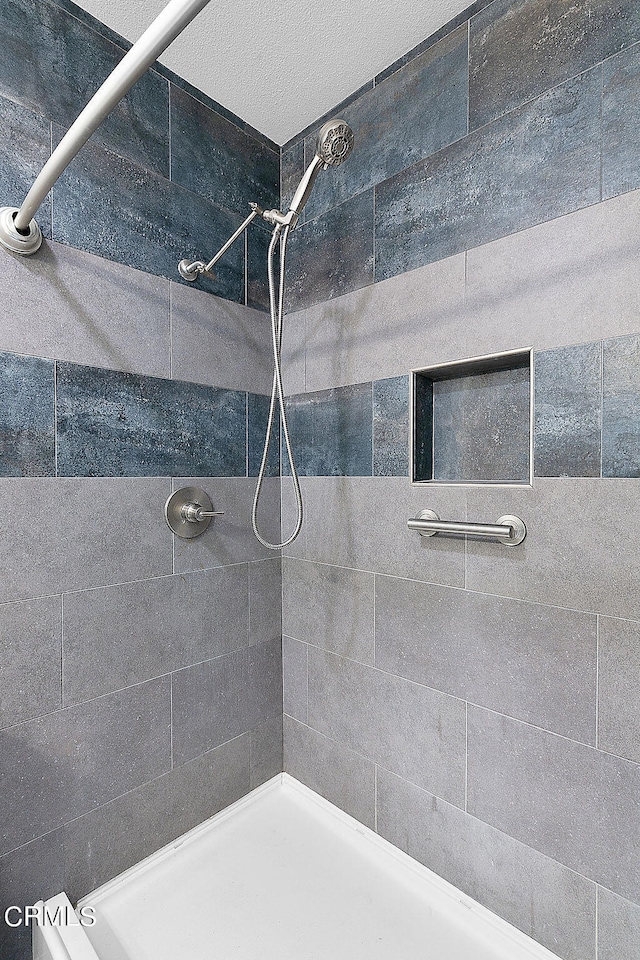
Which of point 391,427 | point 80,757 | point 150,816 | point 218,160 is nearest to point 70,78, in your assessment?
point 218,160

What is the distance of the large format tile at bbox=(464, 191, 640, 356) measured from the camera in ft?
3.22

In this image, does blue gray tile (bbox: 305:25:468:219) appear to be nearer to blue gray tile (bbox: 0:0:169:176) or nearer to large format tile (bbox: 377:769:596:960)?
blue gray tile (bbox: 0:0:169:176)

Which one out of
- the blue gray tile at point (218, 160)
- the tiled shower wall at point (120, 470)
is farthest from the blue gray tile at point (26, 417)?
the blue gray tile at point (218, 160)

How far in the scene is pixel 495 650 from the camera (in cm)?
119

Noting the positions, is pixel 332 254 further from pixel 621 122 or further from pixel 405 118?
pixel 621 122

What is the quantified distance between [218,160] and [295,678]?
1.74m

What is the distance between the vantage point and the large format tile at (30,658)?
3.63 ft

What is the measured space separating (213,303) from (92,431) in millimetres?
570

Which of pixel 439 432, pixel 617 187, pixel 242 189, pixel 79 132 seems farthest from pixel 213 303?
pixel 617 187

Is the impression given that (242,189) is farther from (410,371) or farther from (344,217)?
(410,371)

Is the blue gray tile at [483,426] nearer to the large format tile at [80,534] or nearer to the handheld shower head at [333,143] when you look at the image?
the handheld shower head at [333,143]

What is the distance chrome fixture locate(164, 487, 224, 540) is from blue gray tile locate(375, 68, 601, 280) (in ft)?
2.80

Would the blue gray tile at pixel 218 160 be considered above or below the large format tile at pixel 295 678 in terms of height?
above

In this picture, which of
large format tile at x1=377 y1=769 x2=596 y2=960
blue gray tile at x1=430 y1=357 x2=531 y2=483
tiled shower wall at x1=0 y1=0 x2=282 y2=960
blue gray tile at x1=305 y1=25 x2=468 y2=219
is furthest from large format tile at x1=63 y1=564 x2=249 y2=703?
blue gray tile at x1=305 y1=25 x2=468 y2=219
